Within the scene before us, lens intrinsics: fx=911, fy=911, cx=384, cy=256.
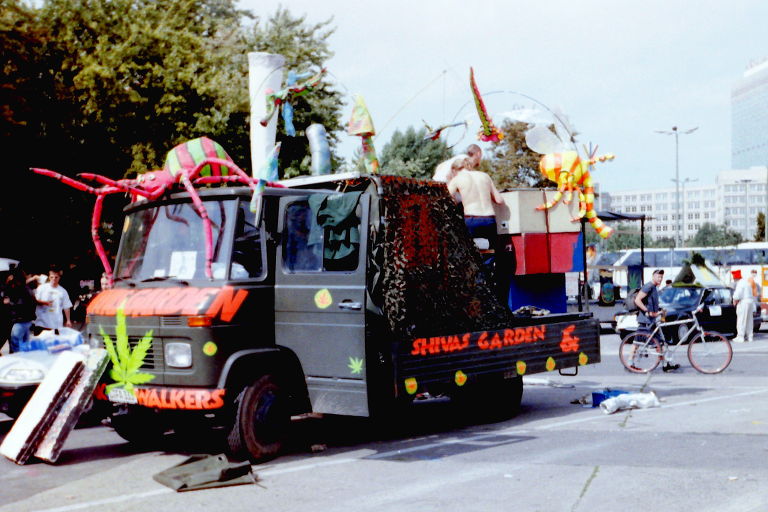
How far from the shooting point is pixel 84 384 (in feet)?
26.1

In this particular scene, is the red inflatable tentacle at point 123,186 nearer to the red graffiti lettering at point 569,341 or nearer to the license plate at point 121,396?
the license plate at point 121,396

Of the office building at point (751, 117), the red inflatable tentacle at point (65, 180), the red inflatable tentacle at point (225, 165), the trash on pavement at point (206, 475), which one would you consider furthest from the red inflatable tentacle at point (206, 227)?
the office building at point (751, 117)

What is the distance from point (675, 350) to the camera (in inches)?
575

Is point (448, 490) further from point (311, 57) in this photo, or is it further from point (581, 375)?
point (311, 57)

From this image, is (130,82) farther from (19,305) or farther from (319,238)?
(319,238)

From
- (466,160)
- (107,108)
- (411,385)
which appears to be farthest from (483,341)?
(107,108)

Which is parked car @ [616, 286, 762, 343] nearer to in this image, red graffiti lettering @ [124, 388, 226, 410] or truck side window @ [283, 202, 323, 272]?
truck side window @ [283, 202, 323, 272]


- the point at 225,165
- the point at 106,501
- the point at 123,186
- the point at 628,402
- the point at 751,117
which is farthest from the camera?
the point at 751,117

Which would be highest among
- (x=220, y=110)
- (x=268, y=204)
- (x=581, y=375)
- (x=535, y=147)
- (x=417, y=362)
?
(x=220, y=110)

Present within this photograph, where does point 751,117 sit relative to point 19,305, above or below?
above

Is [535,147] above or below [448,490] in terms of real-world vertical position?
Result: above

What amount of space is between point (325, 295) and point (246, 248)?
0.81 metres

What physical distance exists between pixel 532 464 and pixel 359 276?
84.5 inches

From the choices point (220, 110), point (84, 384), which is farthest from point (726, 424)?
point (220, 110)
